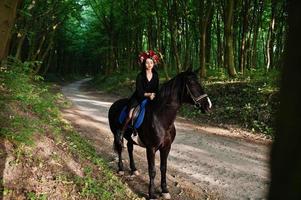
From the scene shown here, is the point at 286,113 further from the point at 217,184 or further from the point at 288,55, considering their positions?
the point at 217,184

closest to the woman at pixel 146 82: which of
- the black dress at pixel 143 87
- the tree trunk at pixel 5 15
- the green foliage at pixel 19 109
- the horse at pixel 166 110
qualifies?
the black dress at pixel 143 87

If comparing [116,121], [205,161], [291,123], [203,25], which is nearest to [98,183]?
[116,121]

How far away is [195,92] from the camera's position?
6668mm

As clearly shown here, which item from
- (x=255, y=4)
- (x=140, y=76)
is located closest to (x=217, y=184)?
(x=140, y=76)

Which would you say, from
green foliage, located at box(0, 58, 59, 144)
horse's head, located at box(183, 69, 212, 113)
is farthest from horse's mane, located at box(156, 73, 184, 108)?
green foliage, located at box(0, 58, 59, 144)

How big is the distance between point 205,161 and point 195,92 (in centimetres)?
411

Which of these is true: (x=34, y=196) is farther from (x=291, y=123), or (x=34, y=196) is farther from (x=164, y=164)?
(x=291, y=123)

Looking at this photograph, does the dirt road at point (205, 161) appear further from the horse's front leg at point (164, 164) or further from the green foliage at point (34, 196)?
the green foliage at point (34, 196)

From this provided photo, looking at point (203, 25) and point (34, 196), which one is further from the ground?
point (203, 25)

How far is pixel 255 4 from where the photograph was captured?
2358 cm

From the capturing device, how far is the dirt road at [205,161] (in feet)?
26.6

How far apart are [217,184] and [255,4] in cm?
1793

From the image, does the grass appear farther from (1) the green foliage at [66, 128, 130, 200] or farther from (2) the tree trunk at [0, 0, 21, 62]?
(2) the tree trunk at [0, 0, 21, 62]

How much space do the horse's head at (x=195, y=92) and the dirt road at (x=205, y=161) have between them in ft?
5.19
